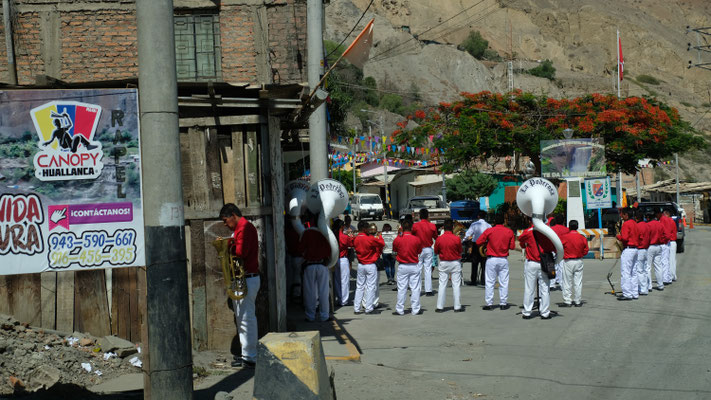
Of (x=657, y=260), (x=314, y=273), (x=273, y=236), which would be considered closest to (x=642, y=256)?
(x=657, y=260)

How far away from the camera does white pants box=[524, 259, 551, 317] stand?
43.8ft

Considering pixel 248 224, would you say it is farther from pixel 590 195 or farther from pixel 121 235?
pixel 590 195

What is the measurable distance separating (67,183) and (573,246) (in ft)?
32.9

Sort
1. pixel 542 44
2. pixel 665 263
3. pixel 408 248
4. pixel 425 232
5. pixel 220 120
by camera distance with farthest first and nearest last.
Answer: pixel 542 44
pixel 665 263
pixel 425 232
pixel 408 248
pixel 220 120

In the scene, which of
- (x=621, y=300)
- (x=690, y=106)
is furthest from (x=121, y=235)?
(x=690, y=106)

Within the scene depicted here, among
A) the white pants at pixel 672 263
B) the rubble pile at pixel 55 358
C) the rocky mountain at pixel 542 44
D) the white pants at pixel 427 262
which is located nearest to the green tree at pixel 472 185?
the white pants at pixel 672 263

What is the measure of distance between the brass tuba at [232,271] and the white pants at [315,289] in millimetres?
4106

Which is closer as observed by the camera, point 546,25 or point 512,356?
point 512,356

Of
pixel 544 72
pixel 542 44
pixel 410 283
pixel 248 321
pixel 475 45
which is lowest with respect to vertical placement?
pixel 410 283

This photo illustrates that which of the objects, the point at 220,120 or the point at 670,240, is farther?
the point at 670,240

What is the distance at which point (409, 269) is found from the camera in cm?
1441

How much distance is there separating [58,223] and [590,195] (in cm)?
2100

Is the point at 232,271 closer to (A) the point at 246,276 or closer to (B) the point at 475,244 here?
(A) the point at 246,276

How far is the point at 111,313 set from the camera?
9586mm
